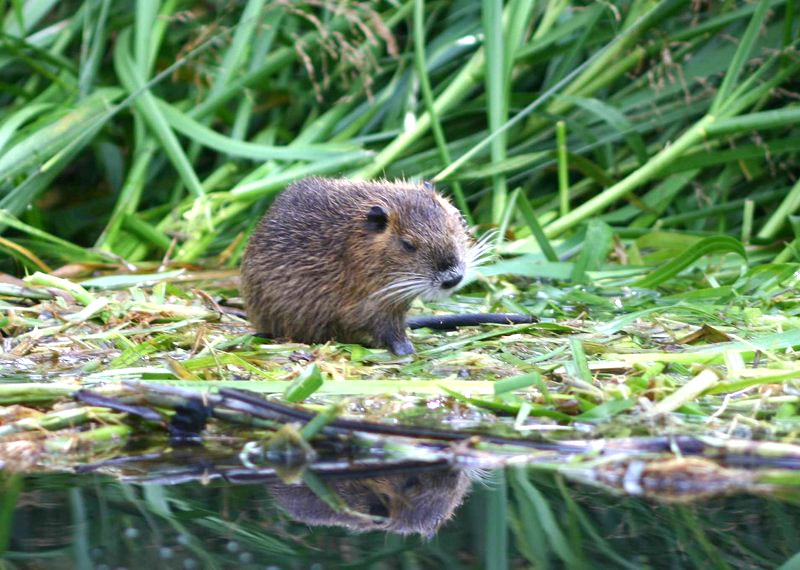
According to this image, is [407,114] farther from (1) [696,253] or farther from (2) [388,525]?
(2) [388,525]

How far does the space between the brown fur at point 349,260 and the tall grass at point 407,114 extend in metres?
0.85

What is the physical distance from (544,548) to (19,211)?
3373 millimetres

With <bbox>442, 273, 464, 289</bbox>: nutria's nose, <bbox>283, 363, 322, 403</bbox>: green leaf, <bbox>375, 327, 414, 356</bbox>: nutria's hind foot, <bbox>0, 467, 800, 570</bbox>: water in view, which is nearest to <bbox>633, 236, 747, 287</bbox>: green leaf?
<bbox>442, 273, 464, 289</bbox>: nutria's nose

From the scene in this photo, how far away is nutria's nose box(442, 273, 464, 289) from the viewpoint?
3598 millimetres

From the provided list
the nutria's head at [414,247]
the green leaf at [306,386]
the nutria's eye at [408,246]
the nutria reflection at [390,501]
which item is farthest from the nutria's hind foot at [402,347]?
the nutria reflection at [390,501]

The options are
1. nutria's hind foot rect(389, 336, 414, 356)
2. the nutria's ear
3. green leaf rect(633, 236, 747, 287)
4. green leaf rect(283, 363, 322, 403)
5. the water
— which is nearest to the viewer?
the water

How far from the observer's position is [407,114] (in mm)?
5125

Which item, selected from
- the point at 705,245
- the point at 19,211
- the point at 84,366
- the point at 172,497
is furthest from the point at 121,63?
the point at 172,497

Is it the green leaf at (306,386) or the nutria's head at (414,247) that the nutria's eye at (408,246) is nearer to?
the nutria's head at (414,247)

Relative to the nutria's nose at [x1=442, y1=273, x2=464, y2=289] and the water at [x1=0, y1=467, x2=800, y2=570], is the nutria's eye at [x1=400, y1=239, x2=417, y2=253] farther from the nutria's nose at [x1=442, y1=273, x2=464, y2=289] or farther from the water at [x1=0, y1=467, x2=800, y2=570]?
the water at [x1=0, y1=467, x2=800, y2=570]

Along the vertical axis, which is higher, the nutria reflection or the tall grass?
the tall grass

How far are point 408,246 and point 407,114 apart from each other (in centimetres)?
157

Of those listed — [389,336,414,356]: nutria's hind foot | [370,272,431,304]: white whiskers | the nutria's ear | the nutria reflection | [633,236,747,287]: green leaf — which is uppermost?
the nutria's ear

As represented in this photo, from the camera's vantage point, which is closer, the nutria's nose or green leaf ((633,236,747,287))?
the nutria's nose
